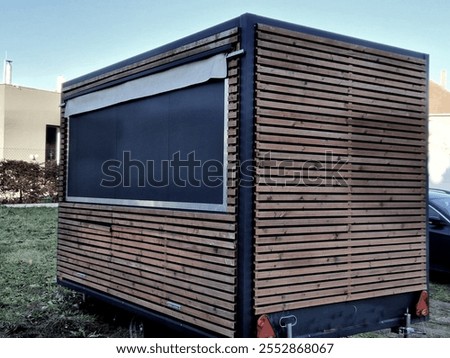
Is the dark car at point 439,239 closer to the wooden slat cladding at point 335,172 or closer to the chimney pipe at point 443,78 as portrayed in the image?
the wooden slat cladding at point 335,172

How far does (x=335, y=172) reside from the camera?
4.17m

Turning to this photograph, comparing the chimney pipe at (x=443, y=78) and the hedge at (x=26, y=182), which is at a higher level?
the chimney pipe at (x=443, y=78)

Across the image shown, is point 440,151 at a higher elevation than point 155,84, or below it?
higher

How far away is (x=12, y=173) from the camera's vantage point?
651 inches

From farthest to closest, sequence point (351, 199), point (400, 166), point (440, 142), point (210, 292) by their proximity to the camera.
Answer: point (440, 142)
point (400, 166)
point (351, 199)
point (210, 292)

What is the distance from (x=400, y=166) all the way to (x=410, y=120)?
44cm

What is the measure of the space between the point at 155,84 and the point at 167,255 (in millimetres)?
1555

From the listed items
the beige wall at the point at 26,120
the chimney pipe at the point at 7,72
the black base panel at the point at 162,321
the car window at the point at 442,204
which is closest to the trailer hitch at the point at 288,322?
the black base panel at the point at 162,321

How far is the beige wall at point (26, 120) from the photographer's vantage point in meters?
22.4

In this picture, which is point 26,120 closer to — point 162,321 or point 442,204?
point 442,204

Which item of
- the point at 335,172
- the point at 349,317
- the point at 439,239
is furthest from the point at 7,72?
the point at 349,317

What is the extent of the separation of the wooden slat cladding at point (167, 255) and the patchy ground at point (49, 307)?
576mm
